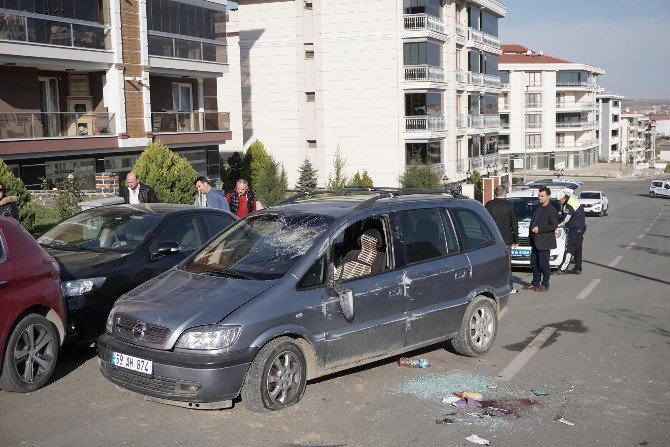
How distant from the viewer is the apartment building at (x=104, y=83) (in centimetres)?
2403

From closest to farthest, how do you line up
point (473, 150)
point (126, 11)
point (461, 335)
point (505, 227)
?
point (461, 335), point (505, 227), point (126, 11), point (473, 150)

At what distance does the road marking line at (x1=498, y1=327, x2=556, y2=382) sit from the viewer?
777cm

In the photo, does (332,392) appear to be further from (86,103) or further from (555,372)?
(86,103)

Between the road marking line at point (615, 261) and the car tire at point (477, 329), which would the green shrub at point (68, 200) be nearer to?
the car tire at point (477, 329)

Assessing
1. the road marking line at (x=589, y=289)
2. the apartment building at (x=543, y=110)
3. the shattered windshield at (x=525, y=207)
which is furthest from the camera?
the apartment building at (x=543, y=110)

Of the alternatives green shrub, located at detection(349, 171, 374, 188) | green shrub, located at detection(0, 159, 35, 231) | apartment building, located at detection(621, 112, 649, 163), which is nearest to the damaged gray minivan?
green shrub, located at detection(0, 159, 35, 231)

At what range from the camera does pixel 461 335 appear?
27.2 ft

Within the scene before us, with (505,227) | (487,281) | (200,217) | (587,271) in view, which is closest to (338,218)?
(487,281)

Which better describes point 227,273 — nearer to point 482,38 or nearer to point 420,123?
point 420,123

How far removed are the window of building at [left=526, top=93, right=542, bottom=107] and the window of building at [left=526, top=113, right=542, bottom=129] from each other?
1211 millimetres

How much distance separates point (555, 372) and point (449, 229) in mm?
1824

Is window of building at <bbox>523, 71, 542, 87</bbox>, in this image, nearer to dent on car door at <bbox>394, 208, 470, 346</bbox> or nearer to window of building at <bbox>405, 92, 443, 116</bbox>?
window of building at <bbox>405, 92, 443, 116</bbox>

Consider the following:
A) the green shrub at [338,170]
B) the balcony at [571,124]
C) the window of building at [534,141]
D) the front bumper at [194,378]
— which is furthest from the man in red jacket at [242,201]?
the balcony at [571,124]

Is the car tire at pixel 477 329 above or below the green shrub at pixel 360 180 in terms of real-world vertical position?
below
